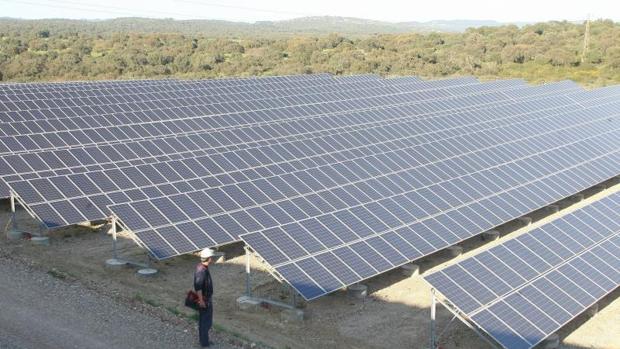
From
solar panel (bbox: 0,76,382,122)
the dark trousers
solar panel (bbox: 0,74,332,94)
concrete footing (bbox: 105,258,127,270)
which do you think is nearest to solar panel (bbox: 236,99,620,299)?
the dark trousers

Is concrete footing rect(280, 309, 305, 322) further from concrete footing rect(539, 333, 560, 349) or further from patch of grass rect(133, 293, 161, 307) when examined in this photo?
concrete footing rect(539, 333, 560, 349)

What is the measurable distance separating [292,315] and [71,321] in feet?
16.8

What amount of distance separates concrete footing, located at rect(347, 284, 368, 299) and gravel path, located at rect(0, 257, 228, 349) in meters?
4.76

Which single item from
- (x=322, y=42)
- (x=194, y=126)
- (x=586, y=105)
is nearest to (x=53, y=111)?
(x=194, y=126)

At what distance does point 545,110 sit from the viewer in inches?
1532

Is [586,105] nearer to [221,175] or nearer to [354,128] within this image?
[354,128]

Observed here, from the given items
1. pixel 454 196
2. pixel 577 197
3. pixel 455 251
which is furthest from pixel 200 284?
pixel 577 197

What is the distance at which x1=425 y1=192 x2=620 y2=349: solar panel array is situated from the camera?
1328 cm

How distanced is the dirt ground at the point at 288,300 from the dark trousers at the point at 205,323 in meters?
0.97

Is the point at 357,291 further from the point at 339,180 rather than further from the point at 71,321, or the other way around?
the point at 71,321

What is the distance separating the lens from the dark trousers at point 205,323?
12.9 metres

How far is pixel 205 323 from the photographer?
42.8 feet

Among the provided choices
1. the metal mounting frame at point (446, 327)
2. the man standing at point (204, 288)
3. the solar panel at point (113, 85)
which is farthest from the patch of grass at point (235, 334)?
the solar panel at point (113, 85)

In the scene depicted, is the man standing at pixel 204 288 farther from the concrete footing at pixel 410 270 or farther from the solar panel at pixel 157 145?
the solar panel at pixel 157 145
